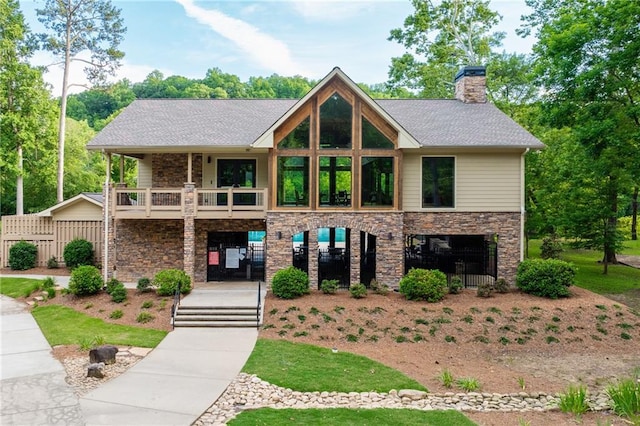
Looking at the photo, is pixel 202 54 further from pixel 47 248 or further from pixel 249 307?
pixel 249 307

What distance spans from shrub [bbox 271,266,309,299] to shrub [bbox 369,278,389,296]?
2570 mm

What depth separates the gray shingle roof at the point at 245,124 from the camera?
53.0ft

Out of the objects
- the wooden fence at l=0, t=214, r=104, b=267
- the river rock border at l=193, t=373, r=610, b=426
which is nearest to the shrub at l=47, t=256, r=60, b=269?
the wooden fence at l=0, t=214, r=104, b=267

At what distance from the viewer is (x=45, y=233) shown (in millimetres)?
20188

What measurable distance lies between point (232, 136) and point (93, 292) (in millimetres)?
7645

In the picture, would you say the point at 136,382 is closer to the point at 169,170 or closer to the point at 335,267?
the point at 335,267

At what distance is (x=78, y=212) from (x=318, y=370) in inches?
623

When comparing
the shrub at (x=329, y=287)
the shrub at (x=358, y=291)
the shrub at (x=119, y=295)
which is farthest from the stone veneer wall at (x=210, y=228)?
the shrub at (x=358, y=291)

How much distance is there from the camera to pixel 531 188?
24.9 metres

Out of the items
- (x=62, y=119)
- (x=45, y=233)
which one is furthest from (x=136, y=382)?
(x=62, y=119)

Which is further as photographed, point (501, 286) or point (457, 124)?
point (457, 124)

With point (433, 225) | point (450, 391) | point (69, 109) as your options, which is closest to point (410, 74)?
point (433, 225)

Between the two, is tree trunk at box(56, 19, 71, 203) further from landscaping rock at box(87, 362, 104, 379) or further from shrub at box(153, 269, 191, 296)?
landscaping rock at box(87, 362, 104, 379)

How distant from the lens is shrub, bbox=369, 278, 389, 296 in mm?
15344
